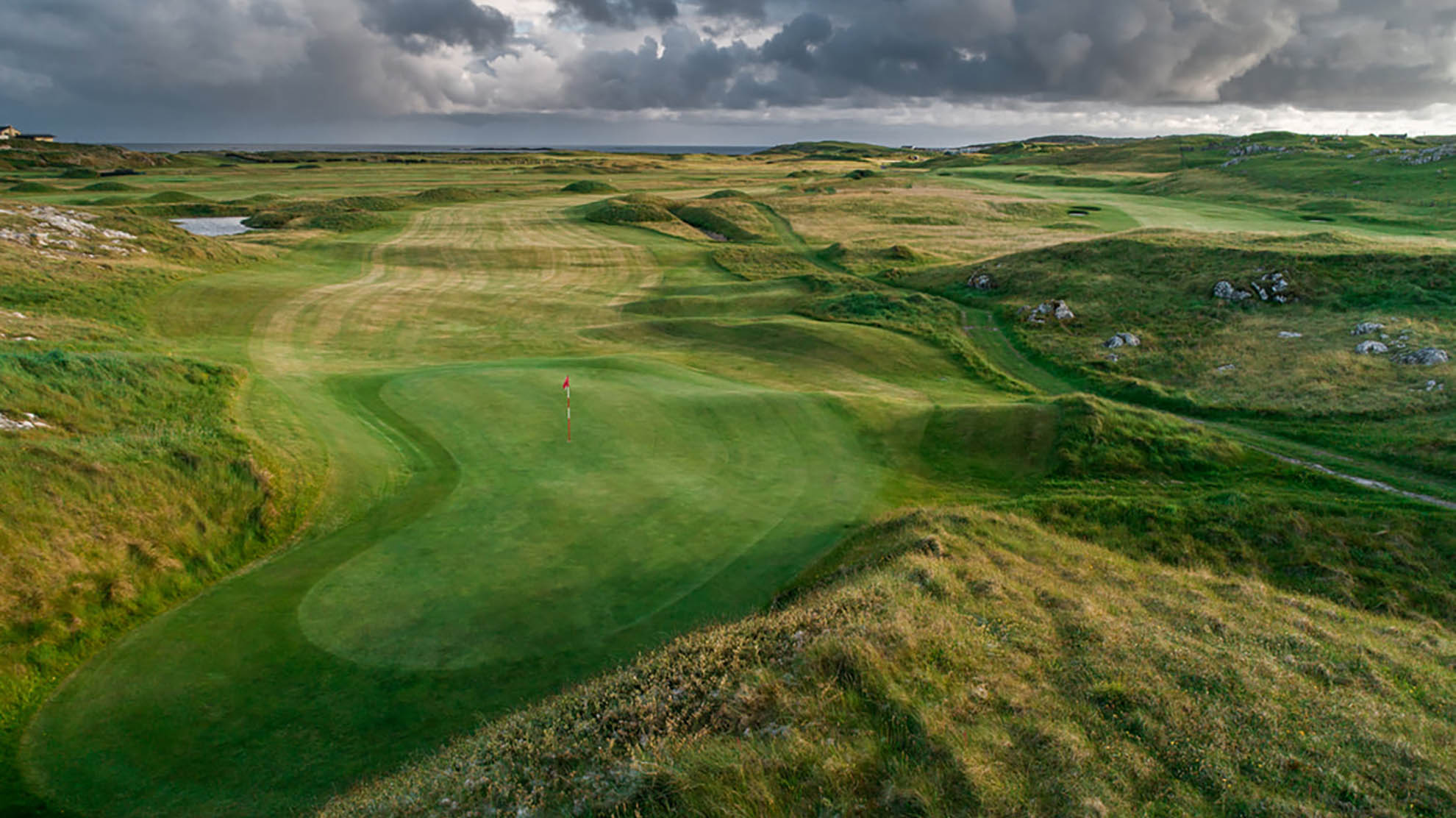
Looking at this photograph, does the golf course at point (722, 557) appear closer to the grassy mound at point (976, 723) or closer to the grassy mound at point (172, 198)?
the grassy mound at point (976, 723)

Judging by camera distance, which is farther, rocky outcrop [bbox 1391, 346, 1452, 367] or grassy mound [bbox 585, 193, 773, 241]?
grassy mound [bbox 585, 193, 773, 241]

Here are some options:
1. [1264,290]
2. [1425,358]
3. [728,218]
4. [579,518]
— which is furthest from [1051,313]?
[728,218]

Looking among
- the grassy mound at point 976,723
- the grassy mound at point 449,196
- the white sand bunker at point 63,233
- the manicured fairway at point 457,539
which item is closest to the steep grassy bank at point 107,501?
the manicured fairway at point 457,539

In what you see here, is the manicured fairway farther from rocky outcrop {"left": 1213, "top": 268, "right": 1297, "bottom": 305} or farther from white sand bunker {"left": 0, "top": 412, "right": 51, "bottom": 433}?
rocky outcrop {"left": 1213, "top": 268, "right": 1297, "bottom": 305}

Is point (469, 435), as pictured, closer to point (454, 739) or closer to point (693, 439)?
point (693, 439)

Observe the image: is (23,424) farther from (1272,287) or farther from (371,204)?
(371,204)

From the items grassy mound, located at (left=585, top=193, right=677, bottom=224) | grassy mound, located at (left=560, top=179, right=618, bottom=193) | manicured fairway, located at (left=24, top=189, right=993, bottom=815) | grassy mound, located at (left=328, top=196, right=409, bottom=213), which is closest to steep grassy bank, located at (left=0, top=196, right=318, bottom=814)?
manicured fairway, located at (left=24, top=189, right=993, bottom=815)

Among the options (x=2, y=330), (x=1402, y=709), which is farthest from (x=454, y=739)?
(x=2, y=330)
